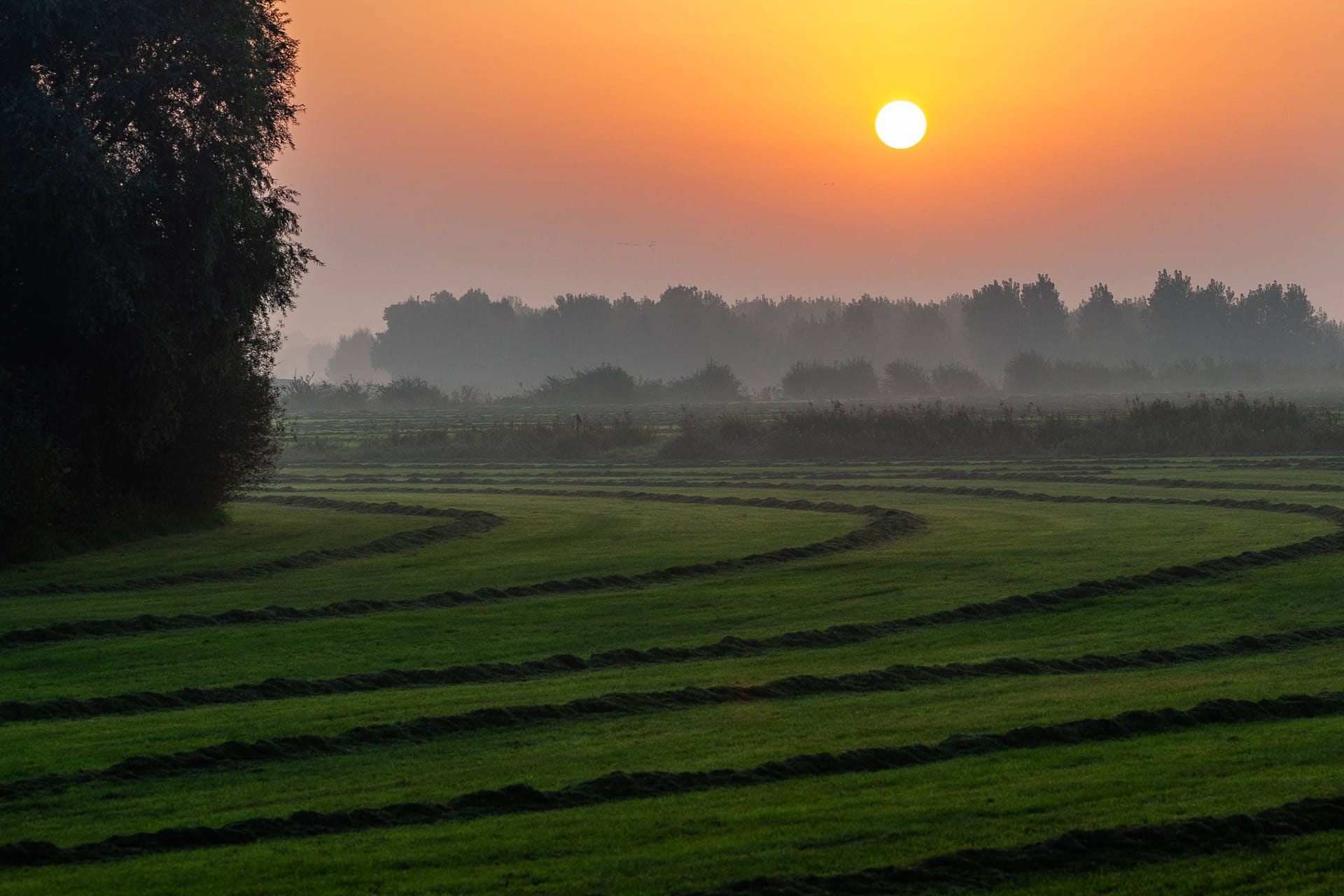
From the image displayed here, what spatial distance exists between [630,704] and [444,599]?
7.84 meters

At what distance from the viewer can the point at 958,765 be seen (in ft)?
36.2

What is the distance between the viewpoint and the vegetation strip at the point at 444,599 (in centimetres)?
1848

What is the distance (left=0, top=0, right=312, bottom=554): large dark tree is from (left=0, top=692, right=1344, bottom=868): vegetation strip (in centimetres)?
1745

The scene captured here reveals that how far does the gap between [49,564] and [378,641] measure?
10.8 m

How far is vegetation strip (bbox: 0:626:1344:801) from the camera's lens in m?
11.7

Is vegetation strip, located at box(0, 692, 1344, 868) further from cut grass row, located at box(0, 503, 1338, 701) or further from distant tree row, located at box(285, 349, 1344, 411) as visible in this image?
distant tree row, located at box(285, 349, 1344, 411)

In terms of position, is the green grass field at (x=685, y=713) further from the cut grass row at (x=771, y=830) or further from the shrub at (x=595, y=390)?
the shrub at (x=595, y=390)

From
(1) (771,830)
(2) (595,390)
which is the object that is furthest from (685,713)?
(2) (595,390)

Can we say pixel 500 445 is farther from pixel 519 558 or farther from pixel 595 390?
pixel 595 390

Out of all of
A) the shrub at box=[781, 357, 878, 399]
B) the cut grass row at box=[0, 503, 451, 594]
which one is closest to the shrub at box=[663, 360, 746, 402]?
the shrub at box=[781, 357, 878, 399]

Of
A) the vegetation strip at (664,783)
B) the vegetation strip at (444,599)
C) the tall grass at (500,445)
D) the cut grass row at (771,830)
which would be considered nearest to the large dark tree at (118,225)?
the vegetation strip at (444,599)

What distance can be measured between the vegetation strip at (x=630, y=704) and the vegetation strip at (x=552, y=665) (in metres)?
2.00

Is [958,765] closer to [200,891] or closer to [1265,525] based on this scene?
[200,891]

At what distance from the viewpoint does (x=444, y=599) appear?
21.0 metres
